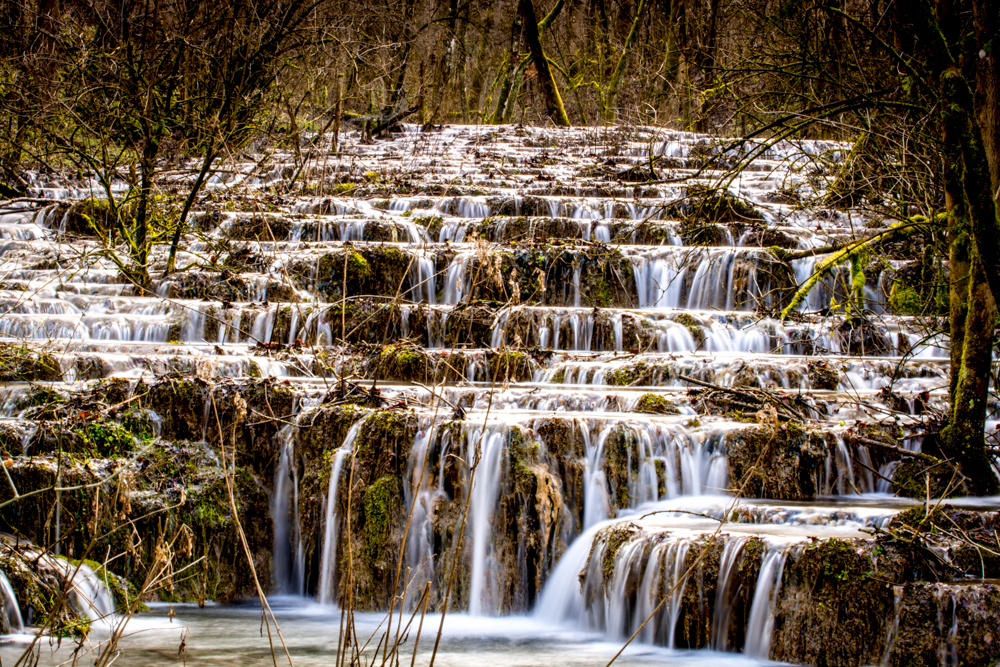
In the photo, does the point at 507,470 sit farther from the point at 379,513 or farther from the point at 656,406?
the point at 656,406

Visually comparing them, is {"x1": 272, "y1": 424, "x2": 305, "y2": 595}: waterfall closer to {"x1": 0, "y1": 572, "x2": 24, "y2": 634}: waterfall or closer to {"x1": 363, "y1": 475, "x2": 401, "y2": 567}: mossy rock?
{"x1": 363, "y1": 475, "x2": 401, "y2": 567}: mossy rock

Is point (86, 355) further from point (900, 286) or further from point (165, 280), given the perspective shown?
point (900, 286)

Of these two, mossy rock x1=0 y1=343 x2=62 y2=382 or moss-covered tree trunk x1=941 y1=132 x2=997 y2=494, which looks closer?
moss-covered tree trunk x1=941 y1=132 x2=997 y2=494

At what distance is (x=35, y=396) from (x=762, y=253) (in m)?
8.73

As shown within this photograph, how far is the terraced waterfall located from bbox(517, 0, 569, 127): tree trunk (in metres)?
14.9

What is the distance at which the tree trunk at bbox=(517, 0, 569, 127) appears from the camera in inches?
945

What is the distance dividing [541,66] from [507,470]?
65.7 feet

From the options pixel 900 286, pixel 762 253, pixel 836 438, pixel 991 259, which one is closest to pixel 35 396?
pixel 836 438

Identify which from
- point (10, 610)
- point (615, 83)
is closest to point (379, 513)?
point (10, 610)

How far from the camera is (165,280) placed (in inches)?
429

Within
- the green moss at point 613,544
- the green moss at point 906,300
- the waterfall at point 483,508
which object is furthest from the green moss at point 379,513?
the green moss at point 906,300

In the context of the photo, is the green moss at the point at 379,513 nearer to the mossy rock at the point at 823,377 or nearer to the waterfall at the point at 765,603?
the waterfall at the point at 765,603

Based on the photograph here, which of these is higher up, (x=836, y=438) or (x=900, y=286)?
(x=900, y=286)

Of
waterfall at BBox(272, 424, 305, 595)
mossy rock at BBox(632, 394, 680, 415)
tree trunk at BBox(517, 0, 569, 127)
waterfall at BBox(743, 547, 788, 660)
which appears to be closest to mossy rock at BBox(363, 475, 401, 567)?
waterfall at BBox(272, 424, 305, 595)
